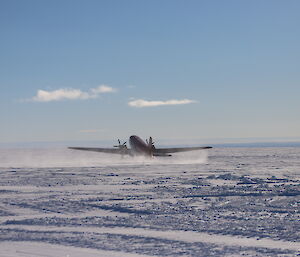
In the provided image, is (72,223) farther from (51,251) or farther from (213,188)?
(213,188)

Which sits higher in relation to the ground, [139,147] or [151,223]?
[139,147]

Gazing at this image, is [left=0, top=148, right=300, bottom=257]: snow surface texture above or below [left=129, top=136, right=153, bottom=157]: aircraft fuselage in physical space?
below

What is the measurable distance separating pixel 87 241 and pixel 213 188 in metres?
16.0

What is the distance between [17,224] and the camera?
14.8m

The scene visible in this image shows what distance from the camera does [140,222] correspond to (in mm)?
14945

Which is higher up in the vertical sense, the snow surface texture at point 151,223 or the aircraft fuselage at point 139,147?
the aircraft fuselage at point 139,147

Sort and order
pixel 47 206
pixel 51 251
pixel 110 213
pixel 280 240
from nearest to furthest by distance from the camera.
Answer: pixel 51 251 → pixel 280 240 → pixel 110 213 → pixel 47 206

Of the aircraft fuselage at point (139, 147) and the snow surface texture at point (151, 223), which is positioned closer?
the snow surface texture at point (151, 223)

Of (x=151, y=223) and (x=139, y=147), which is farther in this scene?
(x=139, y=147)

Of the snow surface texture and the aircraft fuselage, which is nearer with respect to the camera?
the snow surface texture

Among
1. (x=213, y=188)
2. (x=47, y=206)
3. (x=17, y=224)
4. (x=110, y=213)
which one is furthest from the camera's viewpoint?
(x=213, y=188)

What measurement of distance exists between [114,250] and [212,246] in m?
3.30

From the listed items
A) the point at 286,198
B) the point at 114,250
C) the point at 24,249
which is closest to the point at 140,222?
the point at 114,250

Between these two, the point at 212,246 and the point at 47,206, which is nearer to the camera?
the point at 212,246
